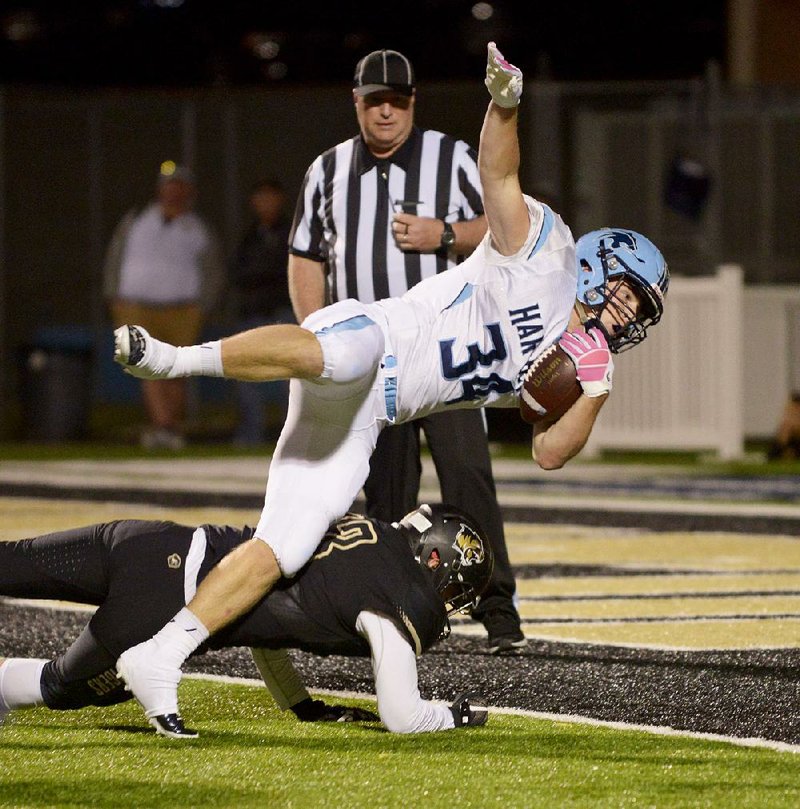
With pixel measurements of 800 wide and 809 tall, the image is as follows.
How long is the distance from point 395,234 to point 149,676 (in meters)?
2.05

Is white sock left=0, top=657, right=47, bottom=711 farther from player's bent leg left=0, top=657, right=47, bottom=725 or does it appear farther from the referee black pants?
the referee black pants

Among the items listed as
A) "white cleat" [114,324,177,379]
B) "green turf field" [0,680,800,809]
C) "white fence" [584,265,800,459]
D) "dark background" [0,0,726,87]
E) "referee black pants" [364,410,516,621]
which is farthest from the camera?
"dark background" [0,0,726,87]

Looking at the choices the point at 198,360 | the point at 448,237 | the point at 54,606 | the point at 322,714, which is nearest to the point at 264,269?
the point at 54,606

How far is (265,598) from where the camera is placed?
468 centimetres

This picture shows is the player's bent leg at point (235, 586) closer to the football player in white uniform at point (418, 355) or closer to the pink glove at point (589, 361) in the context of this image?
the football player in white uniform at point (418, 355)

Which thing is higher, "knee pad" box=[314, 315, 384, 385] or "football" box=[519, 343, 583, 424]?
"knee pad" box=[314, 315, 384, 385]

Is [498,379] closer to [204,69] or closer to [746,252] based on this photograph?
[746,252]

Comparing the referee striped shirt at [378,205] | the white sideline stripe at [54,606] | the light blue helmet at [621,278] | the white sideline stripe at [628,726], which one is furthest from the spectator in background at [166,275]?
the light blue helmet at [621,278]

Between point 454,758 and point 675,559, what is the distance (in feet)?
12.0

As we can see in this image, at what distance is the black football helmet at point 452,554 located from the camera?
15.6ft

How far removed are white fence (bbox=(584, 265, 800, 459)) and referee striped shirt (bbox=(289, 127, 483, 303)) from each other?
20.5 ft

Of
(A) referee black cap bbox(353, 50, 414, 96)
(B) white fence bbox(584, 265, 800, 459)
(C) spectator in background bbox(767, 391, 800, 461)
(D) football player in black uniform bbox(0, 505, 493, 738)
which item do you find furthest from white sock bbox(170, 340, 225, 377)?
(C) spectator in background bbox(767, 391, 800, 461)

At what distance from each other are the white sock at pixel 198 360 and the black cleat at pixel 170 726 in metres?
0.74

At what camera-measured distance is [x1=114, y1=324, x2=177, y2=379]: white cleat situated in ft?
14.6
